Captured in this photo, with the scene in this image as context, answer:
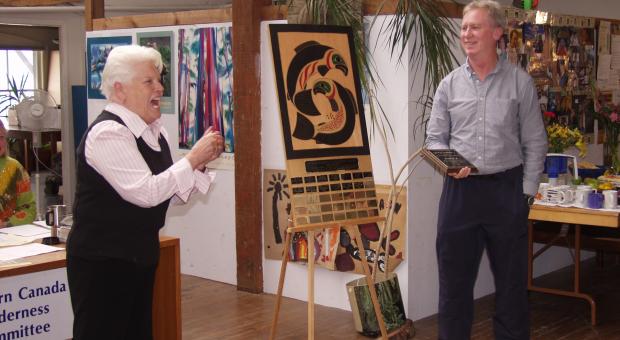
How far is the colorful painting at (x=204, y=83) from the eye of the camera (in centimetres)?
572

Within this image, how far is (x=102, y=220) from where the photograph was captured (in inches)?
109

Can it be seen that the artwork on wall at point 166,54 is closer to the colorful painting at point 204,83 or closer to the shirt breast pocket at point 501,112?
the colorful painting at point 204,83

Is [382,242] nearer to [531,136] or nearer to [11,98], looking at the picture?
[531,136]

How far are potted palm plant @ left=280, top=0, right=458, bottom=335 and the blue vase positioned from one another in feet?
2.87

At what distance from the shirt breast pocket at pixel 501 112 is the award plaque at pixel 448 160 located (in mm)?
224

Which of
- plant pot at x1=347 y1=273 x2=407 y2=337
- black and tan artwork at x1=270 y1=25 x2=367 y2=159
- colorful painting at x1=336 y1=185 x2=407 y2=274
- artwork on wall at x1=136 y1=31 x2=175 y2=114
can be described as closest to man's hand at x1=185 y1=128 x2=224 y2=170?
black and tan artwork at x1=270 y1=25 x2=367 y2=159

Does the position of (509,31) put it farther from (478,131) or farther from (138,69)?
(138,69)

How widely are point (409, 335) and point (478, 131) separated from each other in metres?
1.43

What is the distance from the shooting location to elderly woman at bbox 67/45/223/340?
2.73 metres

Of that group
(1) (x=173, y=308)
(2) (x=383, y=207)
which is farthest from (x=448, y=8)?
(1) (x=173, y=308)

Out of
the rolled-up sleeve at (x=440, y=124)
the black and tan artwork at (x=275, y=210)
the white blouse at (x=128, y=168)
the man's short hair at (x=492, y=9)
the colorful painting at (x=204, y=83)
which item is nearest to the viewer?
the white blouse at (x=128, y=168)

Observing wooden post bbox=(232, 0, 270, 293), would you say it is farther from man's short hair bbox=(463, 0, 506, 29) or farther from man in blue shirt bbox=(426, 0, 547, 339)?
man's short hair bbox=(463, 0, 506, 29)

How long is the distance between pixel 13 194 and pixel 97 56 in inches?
85.0

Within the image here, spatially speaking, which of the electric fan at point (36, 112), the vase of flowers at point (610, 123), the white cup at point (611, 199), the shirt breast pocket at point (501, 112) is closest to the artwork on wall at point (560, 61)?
the vase of flowers at point (610, 123)
